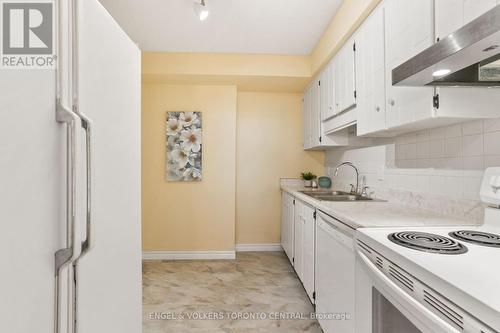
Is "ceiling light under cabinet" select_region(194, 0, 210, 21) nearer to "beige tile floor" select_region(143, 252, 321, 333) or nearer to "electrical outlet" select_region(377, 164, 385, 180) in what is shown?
"electrical outlet" select_region(377, 164, 385, 180)

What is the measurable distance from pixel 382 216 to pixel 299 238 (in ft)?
4.07

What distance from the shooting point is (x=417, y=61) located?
1098 mm

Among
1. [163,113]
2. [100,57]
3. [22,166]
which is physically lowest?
[22,166]

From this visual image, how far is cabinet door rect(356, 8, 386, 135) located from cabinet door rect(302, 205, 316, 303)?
775 millimetres

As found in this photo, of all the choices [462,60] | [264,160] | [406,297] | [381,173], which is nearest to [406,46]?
[462,60]

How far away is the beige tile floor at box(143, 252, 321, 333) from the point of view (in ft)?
6.78

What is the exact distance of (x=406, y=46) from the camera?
4.84 ft

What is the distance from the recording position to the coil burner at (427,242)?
937 millimetres

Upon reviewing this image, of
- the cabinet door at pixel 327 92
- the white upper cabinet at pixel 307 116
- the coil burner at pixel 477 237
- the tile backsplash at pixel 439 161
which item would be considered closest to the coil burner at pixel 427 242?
the coil burner at pixel 477 237

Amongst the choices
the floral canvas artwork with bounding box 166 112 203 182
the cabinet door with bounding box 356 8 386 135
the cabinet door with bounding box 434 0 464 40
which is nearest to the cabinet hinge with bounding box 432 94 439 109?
the cabinet door with bounding box 434 0 464 40

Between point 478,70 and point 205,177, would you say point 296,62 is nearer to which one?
Answer: point 205,177

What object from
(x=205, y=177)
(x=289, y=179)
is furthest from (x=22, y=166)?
(x=289, y=179)

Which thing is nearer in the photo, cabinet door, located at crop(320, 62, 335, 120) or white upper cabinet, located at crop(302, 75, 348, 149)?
cabinet door, located at crop(320, 62, 335, 120)

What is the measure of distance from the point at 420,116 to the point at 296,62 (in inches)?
84.6
